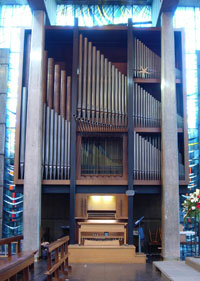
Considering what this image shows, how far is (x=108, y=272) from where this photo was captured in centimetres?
994

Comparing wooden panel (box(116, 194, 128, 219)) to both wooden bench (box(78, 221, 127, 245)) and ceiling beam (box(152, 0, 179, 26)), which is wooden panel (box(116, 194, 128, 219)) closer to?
wooden bench (box(78, 221, 127, 245))

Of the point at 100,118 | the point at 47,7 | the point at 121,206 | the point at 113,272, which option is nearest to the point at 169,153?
the point at 121,206

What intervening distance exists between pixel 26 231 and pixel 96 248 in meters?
2.24

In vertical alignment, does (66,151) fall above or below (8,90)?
below

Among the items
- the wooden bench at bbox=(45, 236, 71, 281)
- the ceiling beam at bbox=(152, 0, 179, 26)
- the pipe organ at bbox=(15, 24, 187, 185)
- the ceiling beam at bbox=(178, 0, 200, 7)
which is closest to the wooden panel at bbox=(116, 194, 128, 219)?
the pipe organ at bbox=(15, 24, 187, 185)

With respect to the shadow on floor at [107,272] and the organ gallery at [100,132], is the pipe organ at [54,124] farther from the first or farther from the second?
the shadow on floor at [107,272]

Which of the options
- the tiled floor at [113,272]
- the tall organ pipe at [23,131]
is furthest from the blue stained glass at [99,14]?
the tiled floor at [113,272]

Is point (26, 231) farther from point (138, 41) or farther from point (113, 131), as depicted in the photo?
point (138, 41)

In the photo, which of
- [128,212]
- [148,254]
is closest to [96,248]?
[128,212]

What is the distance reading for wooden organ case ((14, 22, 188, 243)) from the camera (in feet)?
41.9

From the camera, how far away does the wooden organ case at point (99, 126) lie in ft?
41.9

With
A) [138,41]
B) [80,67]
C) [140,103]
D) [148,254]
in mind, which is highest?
[138,41]

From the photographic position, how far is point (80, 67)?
13211mm

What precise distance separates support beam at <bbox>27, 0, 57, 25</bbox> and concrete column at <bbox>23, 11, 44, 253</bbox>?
2.58 ft
